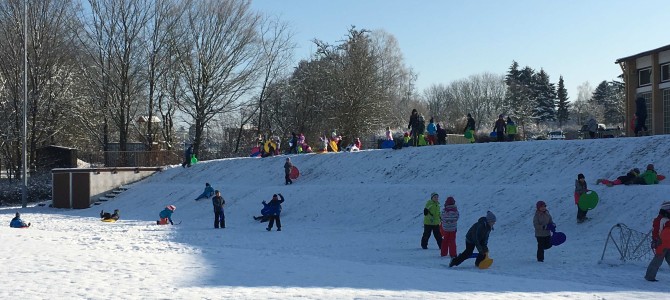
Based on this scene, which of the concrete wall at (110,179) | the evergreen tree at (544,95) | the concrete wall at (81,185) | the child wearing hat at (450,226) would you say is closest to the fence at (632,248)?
the child wearing hat at (450,226)

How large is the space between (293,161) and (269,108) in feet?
113

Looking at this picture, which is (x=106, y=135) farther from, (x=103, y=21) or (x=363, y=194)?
(x=363, y=194)

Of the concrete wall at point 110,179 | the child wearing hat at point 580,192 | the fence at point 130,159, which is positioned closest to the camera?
the child wearing hat at point 580,192

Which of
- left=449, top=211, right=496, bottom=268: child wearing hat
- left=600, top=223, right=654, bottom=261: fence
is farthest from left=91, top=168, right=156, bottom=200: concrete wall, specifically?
left=600, top=223, right=654, bottom=261: fence

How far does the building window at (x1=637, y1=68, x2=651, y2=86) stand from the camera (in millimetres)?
39619

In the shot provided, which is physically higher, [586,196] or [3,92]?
[3,92]

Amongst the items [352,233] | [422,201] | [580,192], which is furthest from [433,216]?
[422,201]

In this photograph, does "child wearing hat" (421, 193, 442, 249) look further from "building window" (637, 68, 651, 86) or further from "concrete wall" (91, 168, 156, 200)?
"concrete wall" (91, 168, 156, 200)

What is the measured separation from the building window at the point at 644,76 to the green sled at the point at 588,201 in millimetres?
20673

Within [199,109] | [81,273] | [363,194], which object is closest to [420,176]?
[363,194]

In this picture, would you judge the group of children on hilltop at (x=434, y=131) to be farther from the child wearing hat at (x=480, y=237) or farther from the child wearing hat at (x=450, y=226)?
the child wearing hat at (x=480, y=237)

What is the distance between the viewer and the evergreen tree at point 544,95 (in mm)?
101688

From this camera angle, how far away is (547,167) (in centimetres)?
2759

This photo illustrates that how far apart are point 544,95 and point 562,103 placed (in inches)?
330
